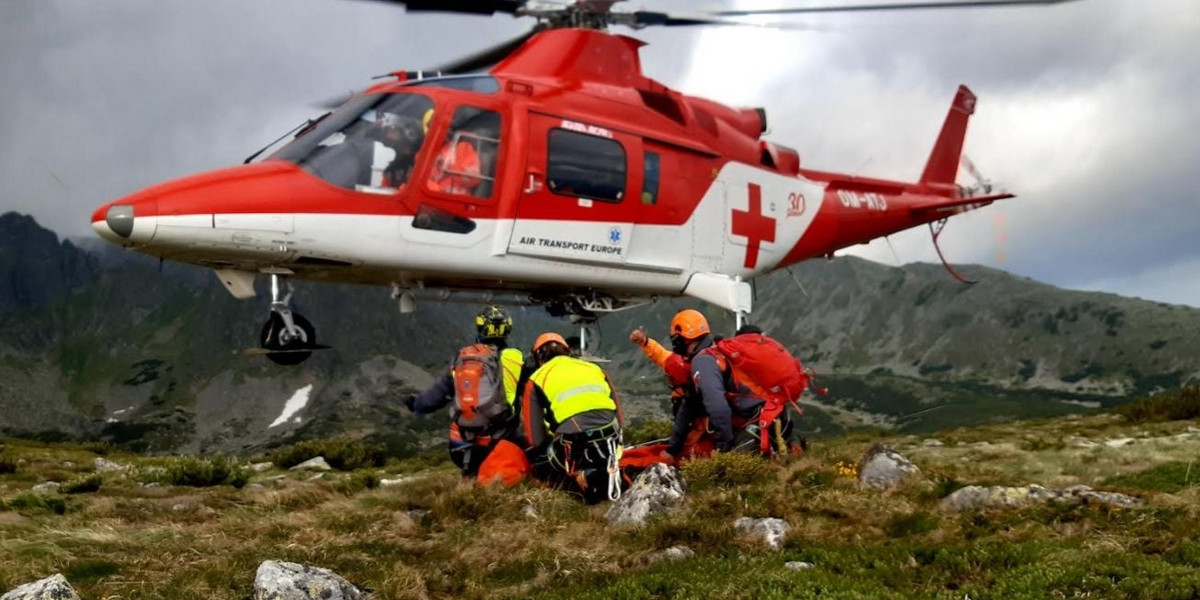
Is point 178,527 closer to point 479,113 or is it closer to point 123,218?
point 123,218

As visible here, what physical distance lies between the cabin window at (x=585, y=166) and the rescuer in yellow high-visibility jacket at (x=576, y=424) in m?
3.80

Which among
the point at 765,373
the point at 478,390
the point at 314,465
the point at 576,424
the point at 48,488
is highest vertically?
the point at 765,373

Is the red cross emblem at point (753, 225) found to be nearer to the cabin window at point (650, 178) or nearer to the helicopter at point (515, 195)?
the helicopter at point (515, 195)

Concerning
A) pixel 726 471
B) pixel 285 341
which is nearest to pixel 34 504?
pixel 285 341

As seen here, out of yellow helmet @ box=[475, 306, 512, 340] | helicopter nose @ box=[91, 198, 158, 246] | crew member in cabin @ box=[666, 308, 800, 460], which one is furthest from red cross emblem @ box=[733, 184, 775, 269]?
helicopter nose @ box=[91, 198, 158, 246]

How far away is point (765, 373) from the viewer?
12.1m

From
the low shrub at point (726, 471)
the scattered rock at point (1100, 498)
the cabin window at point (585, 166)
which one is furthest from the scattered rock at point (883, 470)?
the cabin window at point (585, 166)

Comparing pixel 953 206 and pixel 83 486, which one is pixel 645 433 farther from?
pixel 83 486

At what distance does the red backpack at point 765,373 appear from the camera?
12.0 m

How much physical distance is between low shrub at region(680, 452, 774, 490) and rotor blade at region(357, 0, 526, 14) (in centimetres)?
875

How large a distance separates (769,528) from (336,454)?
49.7 ft

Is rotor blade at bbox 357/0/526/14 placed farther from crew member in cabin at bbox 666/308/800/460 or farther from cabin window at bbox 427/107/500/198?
crew member in cabin at bbox 666/308/800/460

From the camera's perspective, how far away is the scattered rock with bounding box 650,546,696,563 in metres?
7.61

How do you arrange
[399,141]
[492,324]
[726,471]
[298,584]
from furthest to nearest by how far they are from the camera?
[399,141]
[492,324]
[726,471]
[298,584]
